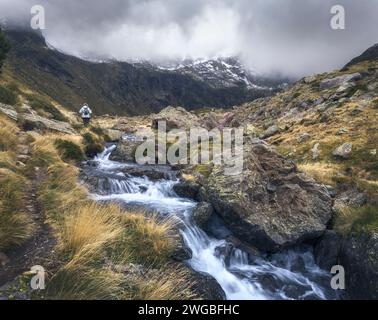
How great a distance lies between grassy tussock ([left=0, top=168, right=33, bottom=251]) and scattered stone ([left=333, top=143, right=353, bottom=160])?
20.6 meters

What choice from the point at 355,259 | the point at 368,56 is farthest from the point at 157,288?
the point at 368,56

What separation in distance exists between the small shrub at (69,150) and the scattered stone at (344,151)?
1741 cm

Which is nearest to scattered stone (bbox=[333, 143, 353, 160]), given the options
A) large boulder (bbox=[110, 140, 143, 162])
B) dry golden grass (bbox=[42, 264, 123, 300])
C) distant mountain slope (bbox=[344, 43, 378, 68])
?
large boulder (bbox=[110, 140, 143, 162])

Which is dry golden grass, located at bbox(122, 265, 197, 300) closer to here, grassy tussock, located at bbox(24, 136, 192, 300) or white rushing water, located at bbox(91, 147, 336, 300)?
grassy tussock, located at bbox(24, 136, 192, 300)

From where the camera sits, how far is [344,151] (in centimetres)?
2431

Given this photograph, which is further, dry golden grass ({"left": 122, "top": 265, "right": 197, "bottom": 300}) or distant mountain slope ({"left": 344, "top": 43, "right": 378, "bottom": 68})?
distant mountain slope ({"left": 344, "top": 43, "right": 378, "bottom": 68})

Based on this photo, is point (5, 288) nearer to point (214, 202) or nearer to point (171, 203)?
point (214, 202)

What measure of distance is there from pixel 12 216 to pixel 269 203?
1030cm

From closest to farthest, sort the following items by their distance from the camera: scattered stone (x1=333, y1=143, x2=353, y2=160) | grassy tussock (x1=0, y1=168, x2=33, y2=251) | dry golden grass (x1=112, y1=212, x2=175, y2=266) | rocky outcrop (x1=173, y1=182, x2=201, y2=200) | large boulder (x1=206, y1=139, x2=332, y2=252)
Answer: grassy tussock (x1=0, y1=168, x2=33, y2=251) < dry golden grass (x1=112, y1=212, x2=175, y2=266) < large boulder (x1=206, y1=139, x2=332, y2=252) < rocky outcrop (x1=173, y1=182, x2=201, y2=200) < scattered stone (x1=333, y1=143, x2=353, y2=160)

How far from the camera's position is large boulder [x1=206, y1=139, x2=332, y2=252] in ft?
44.6

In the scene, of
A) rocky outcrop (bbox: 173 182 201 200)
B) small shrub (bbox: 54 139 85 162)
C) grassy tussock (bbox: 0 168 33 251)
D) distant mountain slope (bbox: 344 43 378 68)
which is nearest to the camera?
grassy tussock (bbox: 0 168 33 251)

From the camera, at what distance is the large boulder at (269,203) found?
1359cm

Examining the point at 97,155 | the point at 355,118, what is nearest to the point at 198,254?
the point at 97,155

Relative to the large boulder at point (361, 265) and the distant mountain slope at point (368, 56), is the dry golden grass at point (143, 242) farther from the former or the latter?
the distant mountain slope at point (368, 56)
